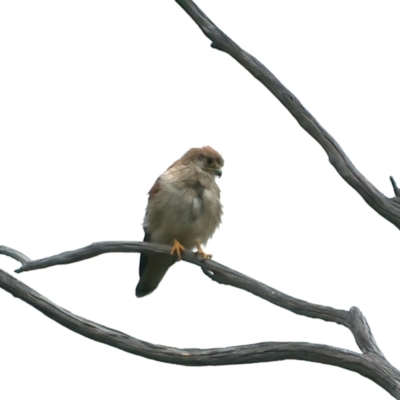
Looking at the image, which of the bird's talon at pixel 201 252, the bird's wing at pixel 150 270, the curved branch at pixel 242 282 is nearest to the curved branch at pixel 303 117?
the curved branch at pixel 242 282

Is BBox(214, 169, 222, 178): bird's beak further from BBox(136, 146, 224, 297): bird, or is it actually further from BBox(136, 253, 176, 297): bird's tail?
BBox(136, 253, 176, 297): bird's tail

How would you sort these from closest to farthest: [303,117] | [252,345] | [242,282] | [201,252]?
[252,345] → [303,117] → [242,282] → [201,252]

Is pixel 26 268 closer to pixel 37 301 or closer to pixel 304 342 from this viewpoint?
pixel 37 301

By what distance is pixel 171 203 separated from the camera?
672 centimetres

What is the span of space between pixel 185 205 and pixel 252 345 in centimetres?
215

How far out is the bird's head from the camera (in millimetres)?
6969

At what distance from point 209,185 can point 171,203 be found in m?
0.32

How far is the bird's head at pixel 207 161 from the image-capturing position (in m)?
6.97

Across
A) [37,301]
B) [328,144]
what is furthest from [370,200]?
[37,301]

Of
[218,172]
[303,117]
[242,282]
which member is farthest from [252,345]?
[218,172]

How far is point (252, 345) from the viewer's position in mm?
4684

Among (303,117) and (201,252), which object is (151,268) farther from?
(303,117)

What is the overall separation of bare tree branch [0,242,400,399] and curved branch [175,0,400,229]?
54 cm

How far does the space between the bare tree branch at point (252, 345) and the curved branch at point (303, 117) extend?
0.54m
